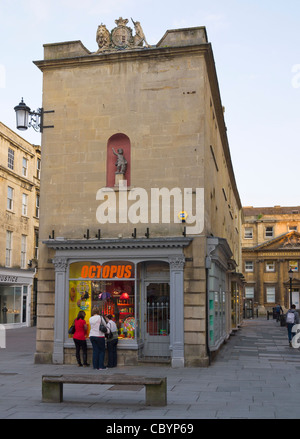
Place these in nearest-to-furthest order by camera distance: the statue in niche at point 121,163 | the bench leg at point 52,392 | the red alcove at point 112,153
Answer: the bench leg at point 52,392, the statue in niche at point 121,163, the red alcove at point 112,153

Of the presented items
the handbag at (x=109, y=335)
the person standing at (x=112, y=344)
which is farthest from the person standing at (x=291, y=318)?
the handbag at (x=109, y=335)

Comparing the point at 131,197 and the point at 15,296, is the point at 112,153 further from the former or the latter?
the point at 15,296

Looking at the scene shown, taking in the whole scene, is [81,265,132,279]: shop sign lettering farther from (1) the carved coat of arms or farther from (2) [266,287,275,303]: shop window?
(2) [266,287,275,303]: shop window

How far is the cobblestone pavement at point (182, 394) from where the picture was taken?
358 inches

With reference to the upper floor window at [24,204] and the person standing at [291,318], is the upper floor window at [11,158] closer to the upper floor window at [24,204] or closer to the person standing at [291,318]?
the upper floor window at [24,204]

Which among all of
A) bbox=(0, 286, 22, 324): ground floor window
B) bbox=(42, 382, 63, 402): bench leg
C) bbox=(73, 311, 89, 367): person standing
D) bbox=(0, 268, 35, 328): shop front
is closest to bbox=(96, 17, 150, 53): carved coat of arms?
bbox=(73, 311, 89, 367): person standing

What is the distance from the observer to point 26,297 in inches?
1543

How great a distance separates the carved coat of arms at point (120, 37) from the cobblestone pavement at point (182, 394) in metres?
10.3

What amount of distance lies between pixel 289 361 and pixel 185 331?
13.5 feet

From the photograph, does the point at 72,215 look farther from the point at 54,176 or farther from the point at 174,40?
the point at 174,40

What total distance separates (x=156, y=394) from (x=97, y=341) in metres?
5.46

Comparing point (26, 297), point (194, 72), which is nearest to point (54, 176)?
point (194, 72)

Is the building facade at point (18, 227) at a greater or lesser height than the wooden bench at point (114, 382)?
greater

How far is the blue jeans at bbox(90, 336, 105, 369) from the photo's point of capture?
14938mm
